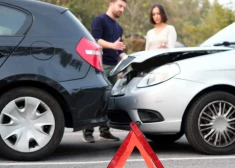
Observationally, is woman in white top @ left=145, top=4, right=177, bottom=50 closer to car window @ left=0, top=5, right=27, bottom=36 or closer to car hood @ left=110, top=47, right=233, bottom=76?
car hood @ left=110, top=47, right=233, bottom=76

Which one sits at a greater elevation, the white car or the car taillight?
the car taillight

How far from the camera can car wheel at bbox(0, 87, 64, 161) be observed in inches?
223

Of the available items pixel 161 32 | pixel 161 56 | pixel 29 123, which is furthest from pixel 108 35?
pixel 29 123

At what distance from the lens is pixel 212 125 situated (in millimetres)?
6105

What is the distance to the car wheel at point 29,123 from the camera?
566 cm

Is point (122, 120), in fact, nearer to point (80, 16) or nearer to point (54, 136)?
point (54, 136)

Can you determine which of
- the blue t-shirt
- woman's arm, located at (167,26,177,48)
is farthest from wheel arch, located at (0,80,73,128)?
woman's arm, located at (167,26,177,48)

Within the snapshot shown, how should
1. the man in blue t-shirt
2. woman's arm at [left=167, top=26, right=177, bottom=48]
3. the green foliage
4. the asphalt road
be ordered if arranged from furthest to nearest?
the green foliage → woman's arm at [left=167, top=26, right=177, bottom=48] → the man in blue t-shirt → the asphalt road

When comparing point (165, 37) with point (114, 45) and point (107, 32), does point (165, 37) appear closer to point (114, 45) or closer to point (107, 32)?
point (107, 32)

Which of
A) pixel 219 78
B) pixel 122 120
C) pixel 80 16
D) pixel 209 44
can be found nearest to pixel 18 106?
pixel 122 120

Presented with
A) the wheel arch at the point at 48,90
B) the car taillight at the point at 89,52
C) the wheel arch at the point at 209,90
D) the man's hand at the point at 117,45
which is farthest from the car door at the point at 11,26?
the wheel arch at the point at 209,90

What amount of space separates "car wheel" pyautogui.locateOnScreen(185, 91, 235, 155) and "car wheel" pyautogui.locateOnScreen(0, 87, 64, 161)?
1356 millimetres

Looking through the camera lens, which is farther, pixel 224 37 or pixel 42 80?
pixel 224 37

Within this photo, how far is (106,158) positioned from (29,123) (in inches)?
36.7
